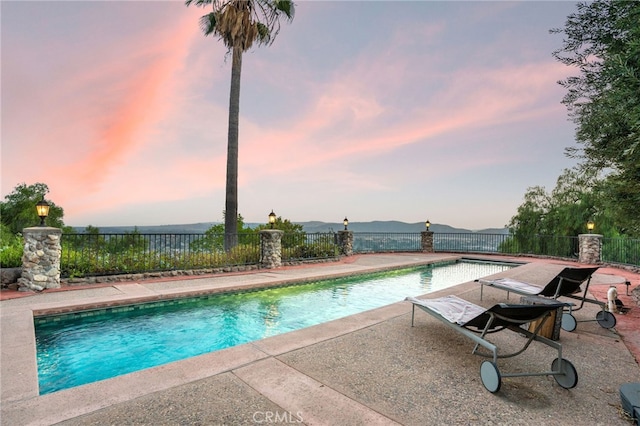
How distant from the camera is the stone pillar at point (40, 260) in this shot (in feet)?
21.9

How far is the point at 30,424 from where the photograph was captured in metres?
2.03

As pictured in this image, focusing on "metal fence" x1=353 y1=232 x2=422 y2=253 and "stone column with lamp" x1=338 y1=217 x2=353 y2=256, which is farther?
"metal fence" x1=353 y1=232 x2=422 y2=253

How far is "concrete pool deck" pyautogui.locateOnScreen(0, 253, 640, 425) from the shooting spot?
215 cm

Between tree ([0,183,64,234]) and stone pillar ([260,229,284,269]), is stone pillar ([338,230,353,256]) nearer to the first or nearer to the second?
stone pillar ([260,229,284,269])

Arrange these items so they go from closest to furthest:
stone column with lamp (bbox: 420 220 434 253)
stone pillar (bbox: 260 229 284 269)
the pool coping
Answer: the pool coping → stone pillar (bbox: 260 229 284 269) → stone column with lamp (bbox: 420 220 434 253)

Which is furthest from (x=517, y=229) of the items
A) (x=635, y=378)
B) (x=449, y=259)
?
(x=635, y=378)

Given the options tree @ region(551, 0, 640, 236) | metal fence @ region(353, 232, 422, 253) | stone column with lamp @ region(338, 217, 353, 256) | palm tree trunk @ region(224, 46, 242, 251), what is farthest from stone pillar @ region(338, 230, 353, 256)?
tree @ region(551, 0, 640, 236)

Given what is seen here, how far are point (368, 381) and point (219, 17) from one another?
50.3 feet

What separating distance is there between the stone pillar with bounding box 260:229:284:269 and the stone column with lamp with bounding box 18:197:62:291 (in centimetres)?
545

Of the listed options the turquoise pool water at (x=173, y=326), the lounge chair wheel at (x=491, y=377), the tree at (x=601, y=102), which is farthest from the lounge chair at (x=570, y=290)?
the turquoise pool water at (x=173, y=326)

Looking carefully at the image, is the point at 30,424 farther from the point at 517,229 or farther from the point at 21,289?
the point at 517,229

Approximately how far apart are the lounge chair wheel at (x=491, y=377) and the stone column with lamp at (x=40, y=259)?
8628mm

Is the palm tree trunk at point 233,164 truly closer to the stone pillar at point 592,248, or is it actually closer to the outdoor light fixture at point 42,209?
the outdoor light fixture at point 42,209

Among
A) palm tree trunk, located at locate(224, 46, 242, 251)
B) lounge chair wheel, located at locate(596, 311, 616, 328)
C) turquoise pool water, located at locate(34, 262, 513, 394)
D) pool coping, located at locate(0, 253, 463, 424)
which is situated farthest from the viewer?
palm tree trunk, located at locate(224, 46, 242, 251)
